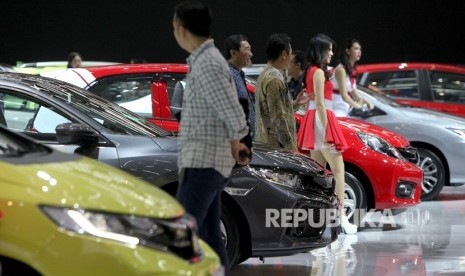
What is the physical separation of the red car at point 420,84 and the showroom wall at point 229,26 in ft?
17.0

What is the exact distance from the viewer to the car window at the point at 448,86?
44.4ft

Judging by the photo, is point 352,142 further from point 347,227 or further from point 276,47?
point 276,47

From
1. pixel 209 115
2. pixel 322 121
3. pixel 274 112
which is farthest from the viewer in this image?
pixel 322 121

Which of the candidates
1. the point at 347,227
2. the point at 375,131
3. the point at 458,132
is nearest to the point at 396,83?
the point at 458,132

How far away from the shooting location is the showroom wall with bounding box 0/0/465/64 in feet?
61.3

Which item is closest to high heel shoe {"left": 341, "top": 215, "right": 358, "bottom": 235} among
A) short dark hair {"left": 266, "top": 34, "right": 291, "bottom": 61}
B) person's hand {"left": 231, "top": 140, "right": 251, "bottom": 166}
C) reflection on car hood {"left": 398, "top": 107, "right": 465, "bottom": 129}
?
short dark hair {"left": 266, "top": 34, "right": 291, "bottom": 61}

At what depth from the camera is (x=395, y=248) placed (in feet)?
28.3

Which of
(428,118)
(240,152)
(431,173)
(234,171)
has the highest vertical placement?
(240,152)

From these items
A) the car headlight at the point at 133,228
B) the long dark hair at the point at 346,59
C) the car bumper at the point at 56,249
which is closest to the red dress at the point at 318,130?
the long dark hair at the point at 346,59

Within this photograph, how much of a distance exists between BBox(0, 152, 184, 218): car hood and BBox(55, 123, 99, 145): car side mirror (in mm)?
1537

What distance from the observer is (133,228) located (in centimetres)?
440

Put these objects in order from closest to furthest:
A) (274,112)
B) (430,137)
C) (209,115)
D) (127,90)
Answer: (209,115), (274,112), (127,90), (430,137)

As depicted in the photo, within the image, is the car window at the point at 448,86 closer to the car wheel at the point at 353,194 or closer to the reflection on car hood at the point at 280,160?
the car wheel at the point at 353,194

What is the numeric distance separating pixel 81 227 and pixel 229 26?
14.6 metres
